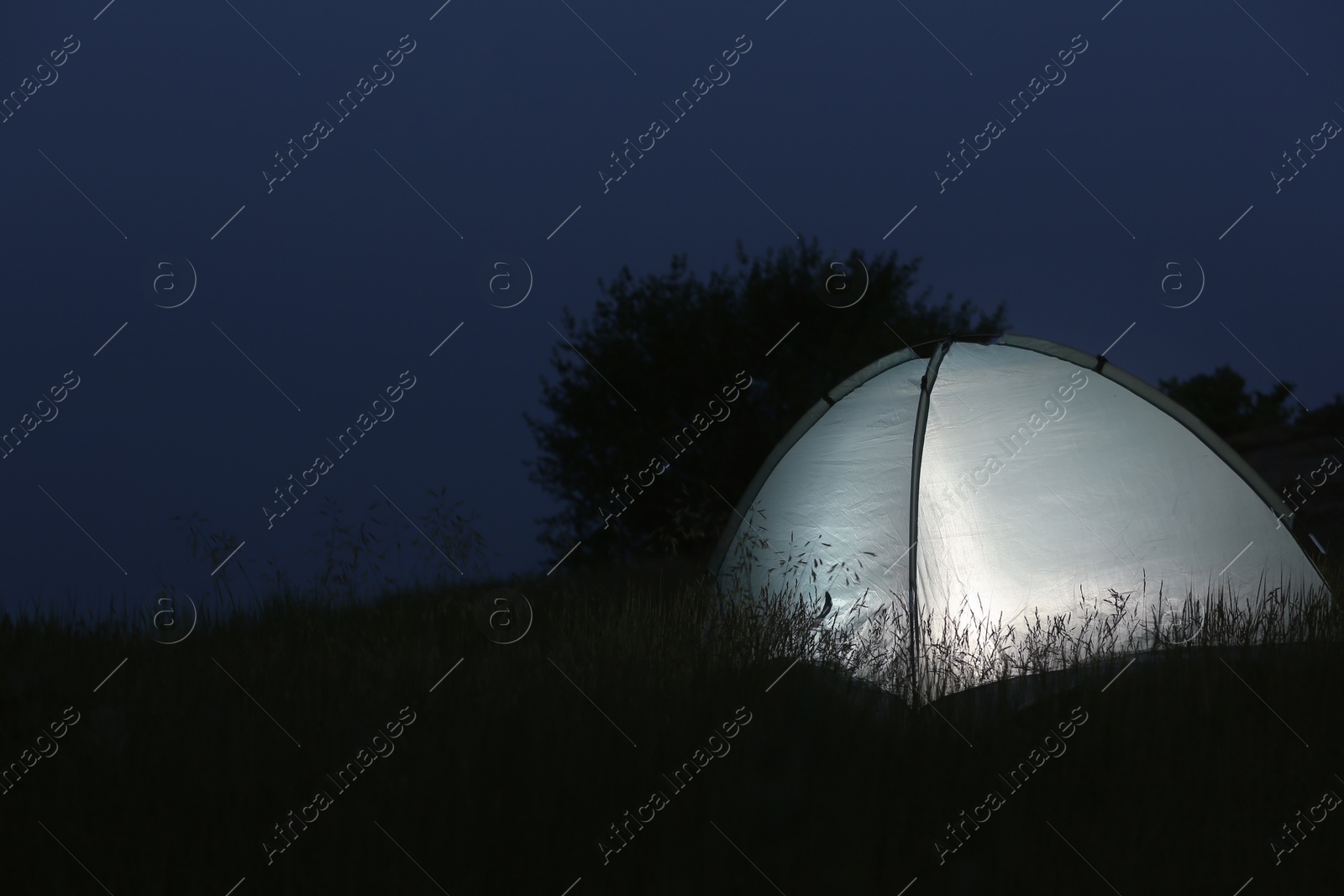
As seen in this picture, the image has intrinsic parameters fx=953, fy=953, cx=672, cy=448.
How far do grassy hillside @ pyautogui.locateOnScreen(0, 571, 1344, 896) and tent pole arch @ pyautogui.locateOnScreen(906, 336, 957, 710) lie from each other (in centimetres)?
104

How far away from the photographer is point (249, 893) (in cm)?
306

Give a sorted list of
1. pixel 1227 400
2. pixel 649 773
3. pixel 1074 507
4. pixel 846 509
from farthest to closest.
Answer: pixel 1227 400
pixel 846 509
pixel 1074 507
pixel 649 773

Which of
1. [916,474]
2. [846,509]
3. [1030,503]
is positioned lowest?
[1030,503]

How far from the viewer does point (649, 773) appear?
11.7ft

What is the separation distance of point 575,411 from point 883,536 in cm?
1103

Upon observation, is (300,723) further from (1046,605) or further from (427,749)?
(1046,605)

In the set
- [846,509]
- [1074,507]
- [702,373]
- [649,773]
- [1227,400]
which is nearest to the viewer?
[649,773]

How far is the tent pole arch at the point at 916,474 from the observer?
6.09 metres

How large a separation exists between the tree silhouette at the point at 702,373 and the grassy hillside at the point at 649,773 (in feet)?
34.4

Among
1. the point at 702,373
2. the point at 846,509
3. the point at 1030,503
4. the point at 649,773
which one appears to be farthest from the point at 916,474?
the point at 702,373

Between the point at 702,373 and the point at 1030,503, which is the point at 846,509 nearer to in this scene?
the point at 1030,503

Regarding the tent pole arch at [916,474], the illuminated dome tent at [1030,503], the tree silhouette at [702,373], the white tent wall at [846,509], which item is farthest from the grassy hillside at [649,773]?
the tree silhouette at [702,373]

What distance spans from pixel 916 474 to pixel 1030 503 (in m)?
0.76

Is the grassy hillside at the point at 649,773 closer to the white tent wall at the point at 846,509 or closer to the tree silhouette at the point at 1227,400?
the white tent wall at the point at 846,509
